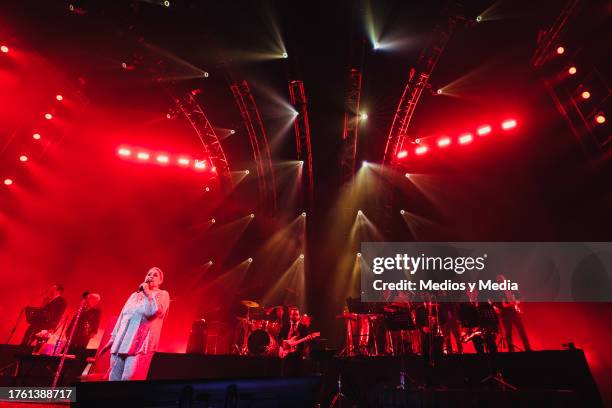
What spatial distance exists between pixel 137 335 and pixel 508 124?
31.9 feet

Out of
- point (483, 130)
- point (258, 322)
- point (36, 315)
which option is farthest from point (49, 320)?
point (483, 130)

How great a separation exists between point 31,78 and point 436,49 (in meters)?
10.6

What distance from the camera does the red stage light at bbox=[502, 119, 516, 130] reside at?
340 inches

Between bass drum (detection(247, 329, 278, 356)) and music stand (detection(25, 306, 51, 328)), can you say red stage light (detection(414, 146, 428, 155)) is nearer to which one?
bass drum (detection(247, 329, 278, 356))

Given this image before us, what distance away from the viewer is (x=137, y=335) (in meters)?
3.84

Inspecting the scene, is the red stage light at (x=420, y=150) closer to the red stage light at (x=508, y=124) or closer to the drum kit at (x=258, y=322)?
the red stage light at (x=508, y=124)

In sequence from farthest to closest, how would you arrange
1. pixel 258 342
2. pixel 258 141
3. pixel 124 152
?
1. pixel 124 152
2. pixel 258 141
3. pixel 258 342

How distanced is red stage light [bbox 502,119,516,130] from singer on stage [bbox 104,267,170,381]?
30.3 feet

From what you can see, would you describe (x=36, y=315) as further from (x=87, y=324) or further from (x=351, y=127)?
(x=351, y=127)

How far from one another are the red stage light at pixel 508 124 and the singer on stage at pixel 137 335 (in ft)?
30.3

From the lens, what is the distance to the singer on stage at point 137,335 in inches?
148

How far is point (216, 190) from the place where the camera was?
11516 millimetres

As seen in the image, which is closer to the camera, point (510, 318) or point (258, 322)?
point (510, 318)

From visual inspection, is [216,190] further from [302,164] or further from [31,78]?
[31,78]
